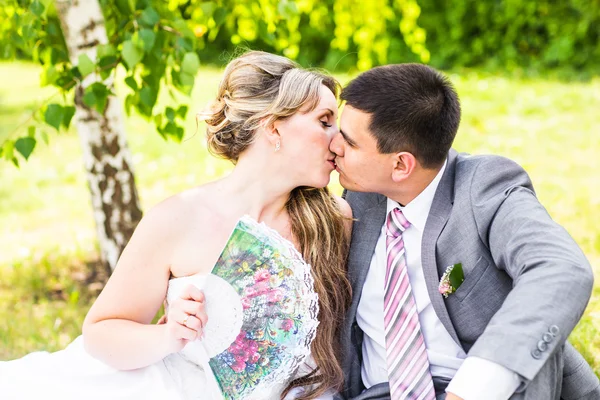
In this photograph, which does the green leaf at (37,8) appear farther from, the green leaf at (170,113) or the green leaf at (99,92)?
the green leaf at (170,113)

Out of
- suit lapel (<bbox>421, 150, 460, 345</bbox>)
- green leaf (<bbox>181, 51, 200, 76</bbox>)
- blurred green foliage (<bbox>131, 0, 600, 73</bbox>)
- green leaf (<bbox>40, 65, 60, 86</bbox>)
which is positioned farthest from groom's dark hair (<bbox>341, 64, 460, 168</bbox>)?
blurred green foliage (<bbox>131, 0, 600, 73</bbox>)

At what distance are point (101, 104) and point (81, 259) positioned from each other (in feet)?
6.89

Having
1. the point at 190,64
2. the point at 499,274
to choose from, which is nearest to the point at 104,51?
the point at 190,64

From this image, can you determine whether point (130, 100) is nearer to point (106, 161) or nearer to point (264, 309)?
point (106, 161)

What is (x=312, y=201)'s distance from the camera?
280cm

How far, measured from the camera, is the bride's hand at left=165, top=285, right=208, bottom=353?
222cm

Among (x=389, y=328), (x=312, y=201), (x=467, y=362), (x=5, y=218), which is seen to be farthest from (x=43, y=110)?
(x=5, y=218)

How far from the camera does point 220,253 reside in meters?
2.43

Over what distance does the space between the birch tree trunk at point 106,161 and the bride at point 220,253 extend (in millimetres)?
1446

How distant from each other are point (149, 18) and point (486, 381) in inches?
84.2

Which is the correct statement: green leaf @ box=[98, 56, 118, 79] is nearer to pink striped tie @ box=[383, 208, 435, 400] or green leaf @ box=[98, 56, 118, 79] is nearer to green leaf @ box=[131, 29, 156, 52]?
green leaf @ box=[131, 29, 156, 52]

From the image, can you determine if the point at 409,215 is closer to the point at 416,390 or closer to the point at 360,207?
the point at 360,207

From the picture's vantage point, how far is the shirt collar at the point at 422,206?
257 cm

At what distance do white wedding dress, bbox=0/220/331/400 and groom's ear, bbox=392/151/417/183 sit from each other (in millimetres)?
473
